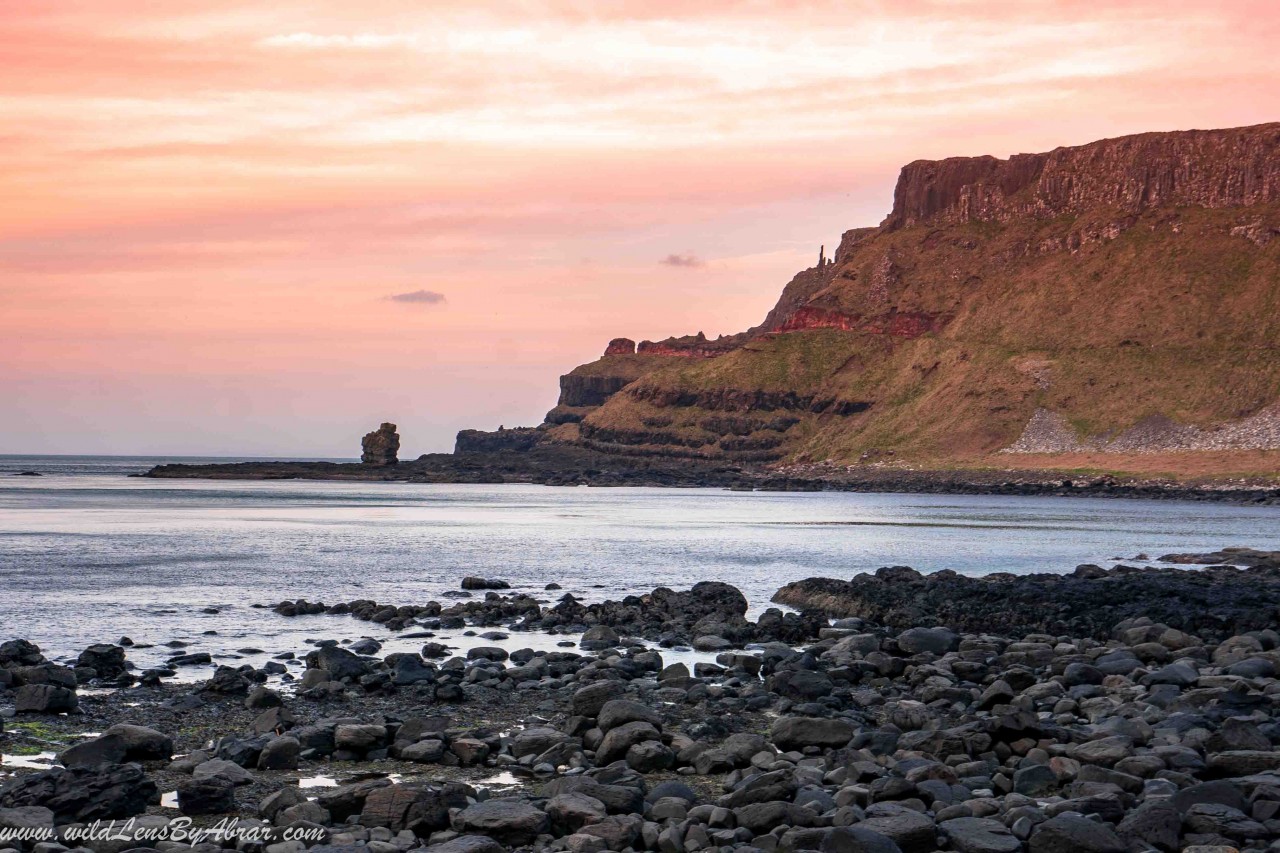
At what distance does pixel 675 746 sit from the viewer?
15328 millimetres

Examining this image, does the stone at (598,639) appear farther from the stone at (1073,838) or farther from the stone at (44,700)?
the stone at (1073,838)

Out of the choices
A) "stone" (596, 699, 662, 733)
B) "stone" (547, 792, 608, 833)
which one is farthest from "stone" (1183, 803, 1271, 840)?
"stone" (596, 699, 662, 733)

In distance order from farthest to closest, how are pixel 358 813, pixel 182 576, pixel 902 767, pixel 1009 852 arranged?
1. pixel 182 576
2. pixel 902 767
3. pixel 358 813
4. pixel 1009 852

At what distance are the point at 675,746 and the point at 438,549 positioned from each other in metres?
45.0

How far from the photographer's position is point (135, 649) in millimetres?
25594

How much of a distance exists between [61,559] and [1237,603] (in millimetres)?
42918

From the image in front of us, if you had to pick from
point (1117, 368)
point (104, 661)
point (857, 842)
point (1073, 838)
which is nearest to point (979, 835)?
point (1073, 838)

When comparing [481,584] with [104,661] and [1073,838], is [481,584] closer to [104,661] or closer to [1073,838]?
[104,661]

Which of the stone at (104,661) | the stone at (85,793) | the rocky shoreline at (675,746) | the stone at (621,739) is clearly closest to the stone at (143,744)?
the rocky shoreline at (675,746)

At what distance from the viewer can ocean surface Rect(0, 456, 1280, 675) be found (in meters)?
31.4

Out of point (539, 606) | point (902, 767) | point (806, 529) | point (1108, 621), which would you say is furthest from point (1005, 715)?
point (806, 529)

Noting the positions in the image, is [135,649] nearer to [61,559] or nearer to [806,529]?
[61,559]

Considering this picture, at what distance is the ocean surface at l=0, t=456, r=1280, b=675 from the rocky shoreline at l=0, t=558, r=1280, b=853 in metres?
4.59

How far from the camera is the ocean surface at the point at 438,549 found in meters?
31.4
